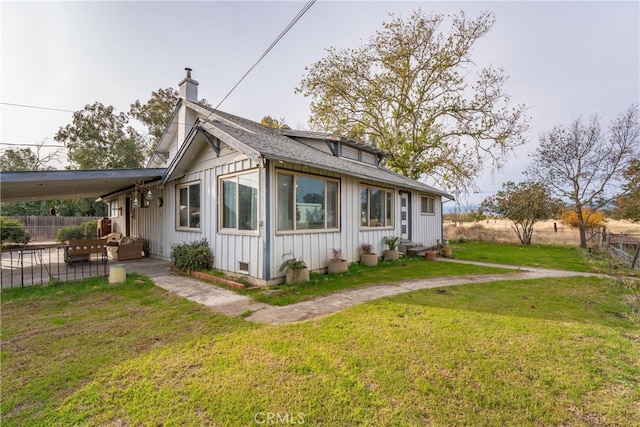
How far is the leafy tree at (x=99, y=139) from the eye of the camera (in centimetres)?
2484

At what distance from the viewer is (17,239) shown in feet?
47.8

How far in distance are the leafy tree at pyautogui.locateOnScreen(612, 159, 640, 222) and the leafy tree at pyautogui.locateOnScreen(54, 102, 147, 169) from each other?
38.0 metres

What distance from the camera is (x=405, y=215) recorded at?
11570mm

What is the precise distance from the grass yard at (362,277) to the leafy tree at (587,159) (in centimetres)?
1288

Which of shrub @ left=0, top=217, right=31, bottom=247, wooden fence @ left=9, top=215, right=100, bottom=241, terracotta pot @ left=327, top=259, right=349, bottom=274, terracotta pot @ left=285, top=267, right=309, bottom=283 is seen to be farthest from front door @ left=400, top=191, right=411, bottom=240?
wooden fence @ left=9, top=215, right=100, bottom=241

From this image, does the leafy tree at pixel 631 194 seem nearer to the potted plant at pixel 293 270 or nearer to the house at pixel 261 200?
the house at pixel 261 200

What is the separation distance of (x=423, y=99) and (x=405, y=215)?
37.7 feet

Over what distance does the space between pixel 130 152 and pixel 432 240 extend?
28.5 meters

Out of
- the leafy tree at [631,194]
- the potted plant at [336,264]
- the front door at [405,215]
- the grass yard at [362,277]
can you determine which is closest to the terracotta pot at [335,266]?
the potted plant at [336,264]

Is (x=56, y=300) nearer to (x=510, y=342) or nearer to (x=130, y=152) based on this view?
(x=510, y=342)

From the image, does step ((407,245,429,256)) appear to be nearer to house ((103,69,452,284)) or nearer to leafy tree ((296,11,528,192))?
house ((103,69,452,284))

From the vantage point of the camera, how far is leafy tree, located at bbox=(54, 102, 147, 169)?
24844mm

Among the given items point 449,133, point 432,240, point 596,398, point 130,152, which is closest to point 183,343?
point 596,398

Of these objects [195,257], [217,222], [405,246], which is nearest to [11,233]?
[195,257]
